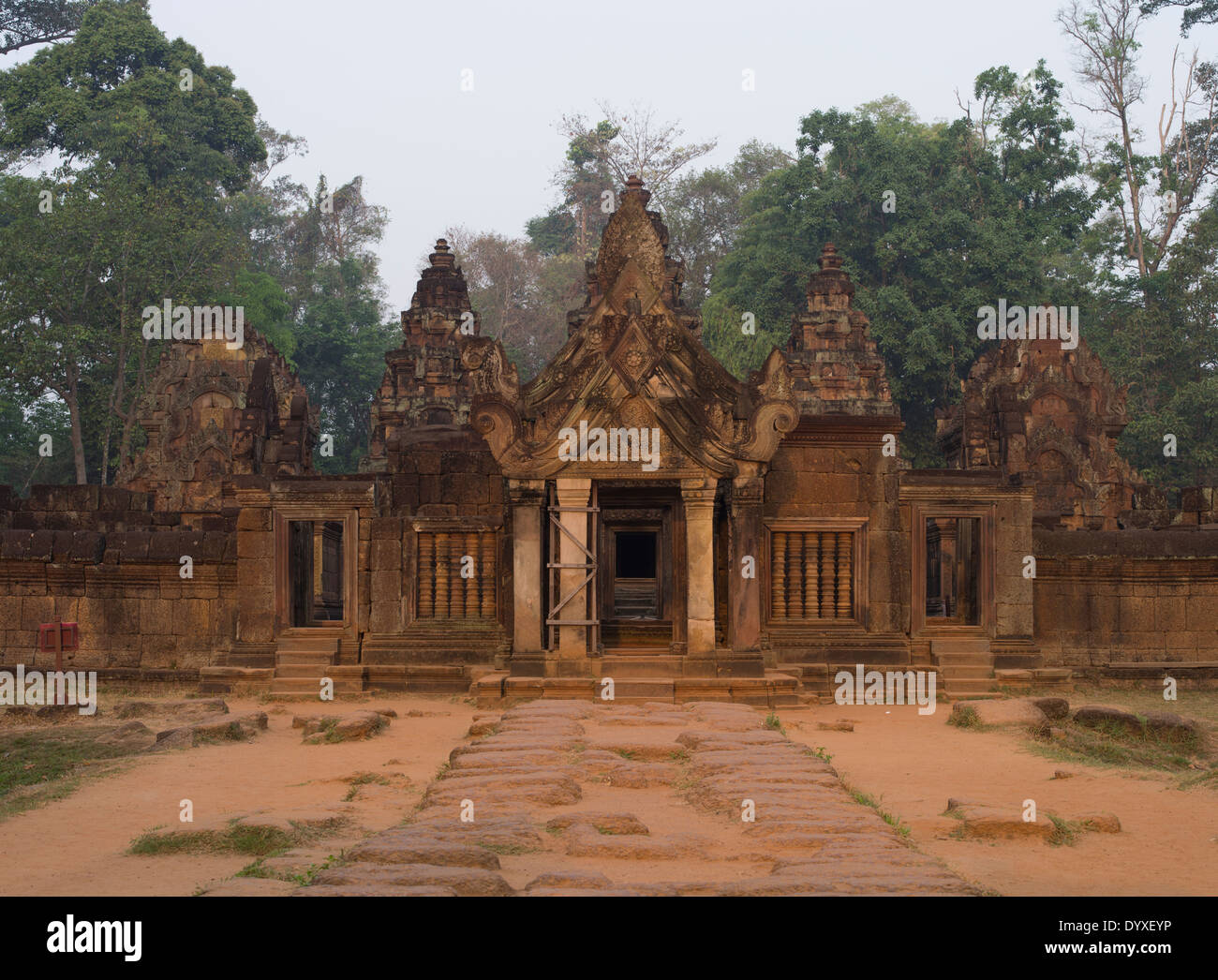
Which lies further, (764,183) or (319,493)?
(764,183)

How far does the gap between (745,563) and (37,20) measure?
48461 mm

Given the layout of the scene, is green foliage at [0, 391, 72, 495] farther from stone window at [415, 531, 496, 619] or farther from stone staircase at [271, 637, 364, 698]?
stone window at [415, 531, 496, 619]

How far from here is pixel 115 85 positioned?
49375 mm

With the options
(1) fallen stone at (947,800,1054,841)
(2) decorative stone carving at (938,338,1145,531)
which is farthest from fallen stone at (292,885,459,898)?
(2) decorative stone carving at (938,338,1145,531)

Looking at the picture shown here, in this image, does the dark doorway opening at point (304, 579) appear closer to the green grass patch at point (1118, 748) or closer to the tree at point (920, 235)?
the green grass patch at point (1118, 748)

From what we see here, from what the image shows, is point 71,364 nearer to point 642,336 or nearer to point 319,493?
point 319,493

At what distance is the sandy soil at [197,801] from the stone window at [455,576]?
8.15ft

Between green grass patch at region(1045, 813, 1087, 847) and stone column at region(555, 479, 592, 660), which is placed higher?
stone column at region(555, 479, 592, 660)

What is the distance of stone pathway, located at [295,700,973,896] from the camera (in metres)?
5.81

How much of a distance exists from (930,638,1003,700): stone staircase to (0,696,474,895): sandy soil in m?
5.67

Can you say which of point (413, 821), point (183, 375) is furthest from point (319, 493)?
point (183, 375)

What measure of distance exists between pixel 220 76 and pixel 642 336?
42469 millimetres

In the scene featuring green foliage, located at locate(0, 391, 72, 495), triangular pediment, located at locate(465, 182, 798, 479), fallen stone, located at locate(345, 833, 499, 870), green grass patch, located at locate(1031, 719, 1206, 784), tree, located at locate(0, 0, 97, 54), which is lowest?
green grass patch, located at locate(1031, 719, 1206, 784)

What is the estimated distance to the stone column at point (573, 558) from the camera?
1445cm
